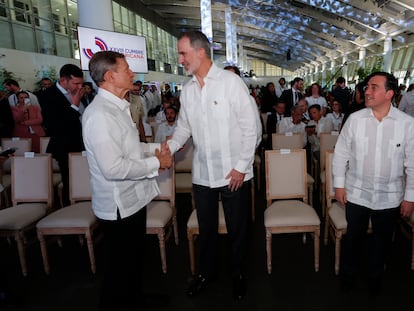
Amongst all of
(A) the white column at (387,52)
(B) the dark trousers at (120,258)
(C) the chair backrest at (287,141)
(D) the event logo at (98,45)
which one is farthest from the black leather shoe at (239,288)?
(A) the white column at (387,52)

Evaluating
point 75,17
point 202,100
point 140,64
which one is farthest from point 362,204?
point 75,17

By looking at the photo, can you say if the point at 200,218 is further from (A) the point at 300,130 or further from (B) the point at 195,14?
(B) the point at 195,14

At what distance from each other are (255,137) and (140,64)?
3714mm

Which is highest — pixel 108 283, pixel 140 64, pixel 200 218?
pixel 140 64

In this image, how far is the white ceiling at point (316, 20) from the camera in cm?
1442

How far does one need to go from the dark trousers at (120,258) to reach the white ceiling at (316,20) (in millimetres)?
15058

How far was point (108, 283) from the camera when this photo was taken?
5.56ft

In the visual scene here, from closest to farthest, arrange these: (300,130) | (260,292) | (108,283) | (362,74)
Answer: (108,283) < (260,292) < (300,130) < (362,74)

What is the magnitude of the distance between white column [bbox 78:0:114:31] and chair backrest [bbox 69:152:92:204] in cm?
277

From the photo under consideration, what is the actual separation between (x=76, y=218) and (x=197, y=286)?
1036 mm

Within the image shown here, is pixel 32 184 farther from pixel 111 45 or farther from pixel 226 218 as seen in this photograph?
pixel 111 45

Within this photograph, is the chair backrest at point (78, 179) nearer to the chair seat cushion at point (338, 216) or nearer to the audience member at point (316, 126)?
the chair seat cushion at point (338, 216)

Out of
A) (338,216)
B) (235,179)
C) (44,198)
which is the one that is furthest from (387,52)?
(44,198)

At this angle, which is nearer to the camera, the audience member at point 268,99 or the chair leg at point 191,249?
the chair leg at point 191,249
